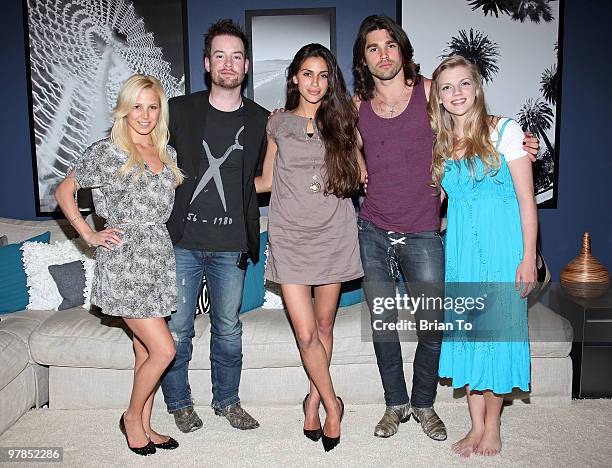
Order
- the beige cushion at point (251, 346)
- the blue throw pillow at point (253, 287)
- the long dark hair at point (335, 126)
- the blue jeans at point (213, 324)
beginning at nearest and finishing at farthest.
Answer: the long dark hair at point (335, 126), the blue jeans at point (213, 324), the beige cushion at point (251, 346), the blue throw pillow at point (253, 287)

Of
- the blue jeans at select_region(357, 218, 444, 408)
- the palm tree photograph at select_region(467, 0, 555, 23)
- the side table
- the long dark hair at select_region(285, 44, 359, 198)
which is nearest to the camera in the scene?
the long dark hair at select_region(285, 44, 359, 198)

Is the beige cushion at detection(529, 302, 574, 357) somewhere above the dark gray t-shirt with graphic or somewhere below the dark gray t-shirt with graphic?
below

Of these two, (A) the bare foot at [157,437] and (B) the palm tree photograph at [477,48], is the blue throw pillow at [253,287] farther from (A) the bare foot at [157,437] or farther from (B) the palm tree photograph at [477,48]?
(B) the palm tree photograph at [477,48]

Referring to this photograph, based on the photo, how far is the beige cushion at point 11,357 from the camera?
2.91 metres

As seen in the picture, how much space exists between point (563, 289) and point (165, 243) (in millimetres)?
2239

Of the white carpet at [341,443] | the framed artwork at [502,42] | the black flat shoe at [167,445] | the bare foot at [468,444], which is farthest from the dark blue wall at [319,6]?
the black flat shoe at [167,445]

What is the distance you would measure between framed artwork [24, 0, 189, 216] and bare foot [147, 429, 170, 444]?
193 cm

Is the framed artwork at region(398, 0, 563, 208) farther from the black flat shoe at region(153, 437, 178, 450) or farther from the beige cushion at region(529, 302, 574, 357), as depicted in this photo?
the black flat shoe at region(153, 437, 178, 450)

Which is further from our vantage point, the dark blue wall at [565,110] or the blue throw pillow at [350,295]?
the dark blue wall at [565,110]

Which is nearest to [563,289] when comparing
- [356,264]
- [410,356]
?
[410,356]

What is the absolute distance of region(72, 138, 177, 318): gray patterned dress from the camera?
8.36ft

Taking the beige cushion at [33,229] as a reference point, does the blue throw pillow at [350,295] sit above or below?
below

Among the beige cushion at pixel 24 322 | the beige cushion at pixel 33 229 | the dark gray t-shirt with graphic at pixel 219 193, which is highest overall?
the dark gray t-shirt with graphic at pixel 219 193

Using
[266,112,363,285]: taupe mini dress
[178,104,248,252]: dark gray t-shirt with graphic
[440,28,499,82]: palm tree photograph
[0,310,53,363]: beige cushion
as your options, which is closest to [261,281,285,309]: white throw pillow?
[178,104,248,252]: dark gray t-shirt with graphic
